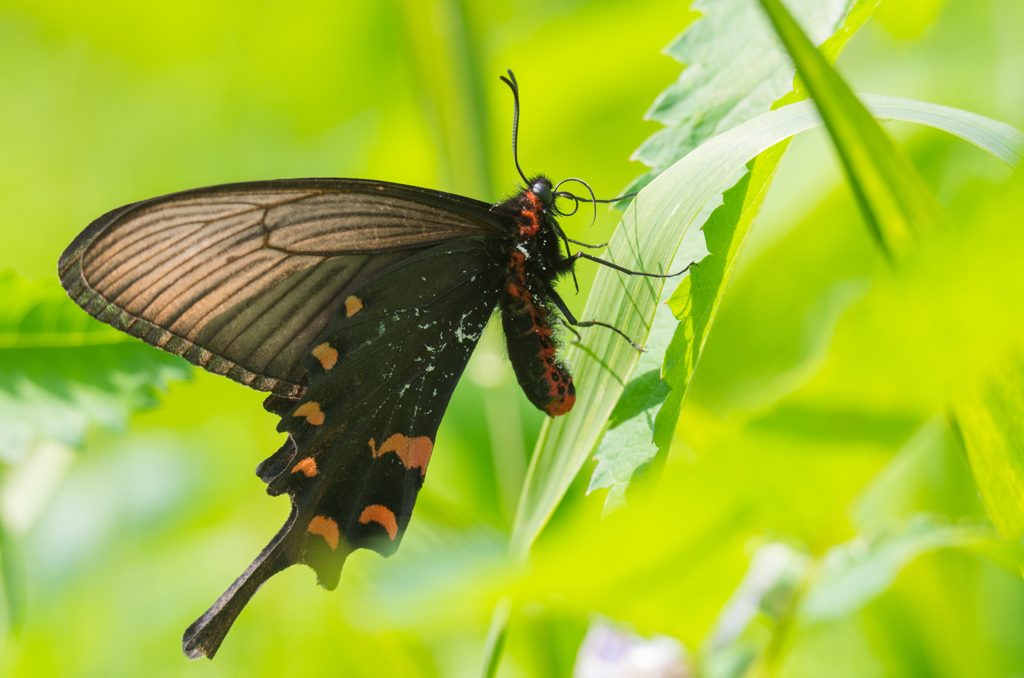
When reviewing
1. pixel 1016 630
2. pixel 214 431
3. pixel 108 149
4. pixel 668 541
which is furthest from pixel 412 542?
pixel 108 149

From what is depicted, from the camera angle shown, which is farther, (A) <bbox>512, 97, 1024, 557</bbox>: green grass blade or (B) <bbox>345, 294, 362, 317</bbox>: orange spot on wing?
(B) <bbox>345, 294, 362, 317</bbox>: orange spot on wing

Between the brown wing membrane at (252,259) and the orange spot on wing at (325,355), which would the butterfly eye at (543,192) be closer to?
the brown wing membrane at (252,259)

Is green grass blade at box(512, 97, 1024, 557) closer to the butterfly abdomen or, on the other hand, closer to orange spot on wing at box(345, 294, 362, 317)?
the butterfly abdomen

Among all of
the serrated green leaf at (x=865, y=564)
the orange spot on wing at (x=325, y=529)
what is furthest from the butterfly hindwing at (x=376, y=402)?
the serrated green leaf at (x=865, y=564)

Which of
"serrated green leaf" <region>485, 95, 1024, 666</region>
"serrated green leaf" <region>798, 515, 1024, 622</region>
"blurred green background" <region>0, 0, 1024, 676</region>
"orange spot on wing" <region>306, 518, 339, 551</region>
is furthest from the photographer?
"orange spot on wing" <region>306, 518, 339, 551</region>

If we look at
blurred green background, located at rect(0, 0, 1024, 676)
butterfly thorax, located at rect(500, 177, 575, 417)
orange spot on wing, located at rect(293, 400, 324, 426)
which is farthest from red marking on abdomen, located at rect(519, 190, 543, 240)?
orange spot on wing, located at rect(293, 400, 324, 426)

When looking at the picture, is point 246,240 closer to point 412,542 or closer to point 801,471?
point 412,542
